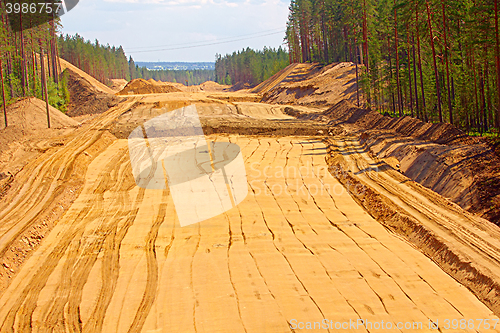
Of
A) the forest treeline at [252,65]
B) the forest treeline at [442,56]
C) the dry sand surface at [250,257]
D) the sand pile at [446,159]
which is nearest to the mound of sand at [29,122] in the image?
the dry sand surface at [250,257]

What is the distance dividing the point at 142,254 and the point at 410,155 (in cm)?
1504

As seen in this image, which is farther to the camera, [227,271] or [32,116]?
[32,116]

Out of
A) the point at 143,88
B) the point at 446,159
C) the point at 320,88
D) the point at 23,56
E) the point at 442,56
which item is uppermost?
the point at 143,88

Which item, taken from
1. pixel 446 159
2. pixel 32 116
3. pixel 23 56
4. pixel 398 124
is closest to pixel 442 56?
pixel 398 124

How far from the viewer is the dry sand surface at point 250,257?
783 centimetres

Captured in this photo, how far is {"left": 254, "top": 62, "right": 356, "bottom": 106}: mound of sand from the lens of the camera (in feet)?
176

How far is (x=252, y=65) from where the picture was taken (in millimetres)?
122500

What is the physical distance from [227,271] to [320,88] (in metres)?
51.2

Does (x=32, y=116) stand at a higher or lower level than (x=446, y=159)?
higher

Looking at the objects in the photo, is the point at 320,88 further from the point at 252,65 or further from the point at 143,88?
the point at 252,65

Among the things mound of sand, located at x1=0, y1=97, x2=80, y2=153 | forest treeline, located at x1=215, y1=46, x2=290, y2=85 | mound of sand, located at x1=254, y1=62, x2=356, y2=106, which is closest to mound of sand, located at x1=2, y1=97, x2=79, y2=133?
mound of sand, located at x1=0, y1=97, x2=80, y2=153

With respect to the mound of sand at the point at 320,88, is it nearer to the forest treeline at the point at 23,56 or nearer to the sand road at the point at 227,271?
the forest treeline at the point at 23,56

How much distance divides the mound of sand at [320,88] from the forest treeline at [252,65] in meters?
32.6

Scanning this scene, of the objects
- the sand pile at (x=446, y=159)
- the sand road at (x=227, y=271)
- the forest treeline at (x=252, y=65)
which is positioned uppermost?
the forest treeline at (x=252, y=65)
